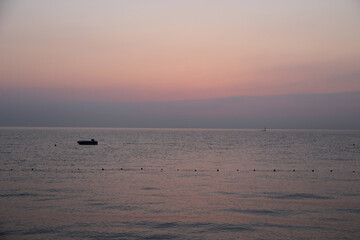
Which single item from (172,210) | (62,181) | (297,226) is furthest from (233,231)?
(62,181)

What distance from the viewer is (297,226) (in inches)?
980

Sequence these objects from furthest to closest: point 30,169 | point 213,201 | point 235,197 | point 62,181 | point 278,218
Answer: point 30,169, point 62,181, point 235,197, point 213,201, point 278,218

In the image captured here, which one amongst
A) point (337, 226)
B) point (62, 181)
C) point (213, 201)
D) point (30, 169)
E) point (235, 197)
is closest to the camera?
point (337, 226)

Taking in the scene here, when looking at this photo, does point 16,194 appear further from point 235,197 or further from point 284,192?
point 284,192

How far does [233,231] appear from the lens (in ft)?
78.3

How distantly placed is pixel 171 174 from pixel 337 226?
28.5m

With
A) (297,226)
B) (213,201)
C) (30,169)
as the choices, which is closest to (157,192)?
(213,201)

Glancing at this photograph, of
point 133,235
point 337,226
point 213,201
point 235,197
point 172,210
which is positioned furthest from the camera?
point 235,197

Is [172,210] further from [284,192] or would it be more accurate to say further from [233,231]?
[284,192]

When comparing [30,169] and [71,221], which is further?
[30,169]

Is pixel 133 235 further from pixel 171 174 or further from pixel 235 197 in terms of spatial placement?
pixel 171 174

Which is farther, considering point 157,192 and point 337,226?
point 157,192

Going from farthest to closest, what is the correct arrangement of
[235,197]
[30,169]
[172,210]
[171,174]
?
[30,169] < [171,174] < [235,197] < [172,210]

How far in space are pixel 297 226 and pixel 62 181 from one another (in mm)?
28654
